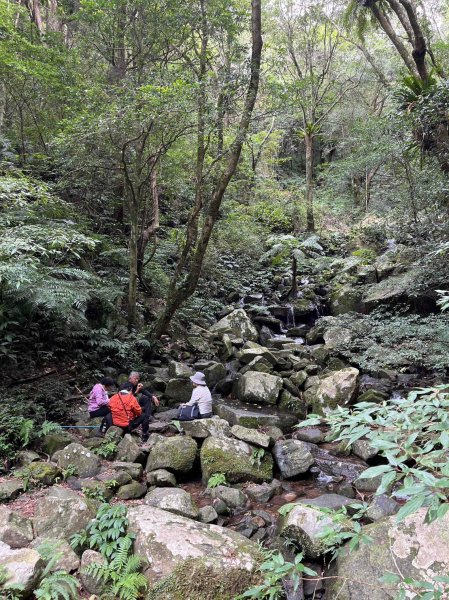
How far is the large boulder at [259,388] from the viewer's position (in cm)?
797

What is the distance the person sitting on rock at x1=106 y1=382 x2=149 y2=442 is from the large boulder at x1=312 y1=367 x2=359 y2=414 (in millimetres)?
3383

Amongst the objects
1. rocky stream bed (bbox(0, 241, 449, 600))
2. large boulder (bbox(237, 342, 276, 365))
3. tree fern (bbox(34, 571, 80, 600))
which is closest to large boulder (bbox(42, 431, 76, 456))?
rocky stream bed (bbox(0, 241, 449, 600))

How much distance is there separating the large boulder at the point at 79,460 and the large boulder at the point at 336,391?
4181 mm

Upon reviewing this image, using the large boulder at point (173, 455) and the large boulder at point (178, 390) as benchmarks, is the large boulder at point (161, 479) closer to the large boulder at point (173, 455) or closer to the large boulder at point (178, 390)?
the large boulder at point (173, 455)

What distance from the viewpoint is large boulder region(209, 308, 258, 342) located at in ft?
37.6

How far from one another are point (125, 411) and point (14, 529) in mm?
2617

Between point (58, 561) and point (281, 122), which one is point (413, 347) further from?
point (281, 122)

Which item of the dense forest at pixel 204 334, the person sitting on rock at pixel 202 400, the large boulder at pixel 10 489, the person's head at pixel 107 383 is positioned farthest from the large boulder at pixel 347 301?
the large boulder at pixel 10 489

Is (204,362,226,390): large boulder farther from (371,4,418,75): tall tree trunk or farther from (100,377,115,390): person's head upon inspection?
(371,4,418,75): tall tree trunk

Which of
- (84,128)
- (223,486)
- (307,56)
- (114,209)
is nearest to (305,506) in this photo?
(223,486)

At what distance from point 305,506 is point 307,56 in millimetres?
20767

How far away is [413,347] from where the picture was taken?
27.6ft

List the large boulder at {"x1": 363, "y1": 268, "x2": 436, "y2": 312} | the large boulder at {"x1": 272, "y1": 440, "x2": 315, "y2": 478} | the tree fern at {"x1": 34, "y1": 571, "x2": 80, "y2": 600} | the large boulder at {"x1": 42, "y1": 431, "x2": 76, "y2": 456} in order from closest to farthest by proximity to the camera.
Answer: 1. the tree fern at {"x1": 34, "y1": 571, "x2": 80, "y2": 600}
2. the large boulder at {"x1": 42, "y1": 431, "x2": 76, "y2": 456}
3. the large boulder at {"x1": 272, "y1": 440, "x2": 315, "y2": 478}
4. the large boulder at {"x1": 363, "y1": 268, "x2": 436, "y2": 312}

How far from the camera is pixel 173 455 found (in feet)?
18.0
